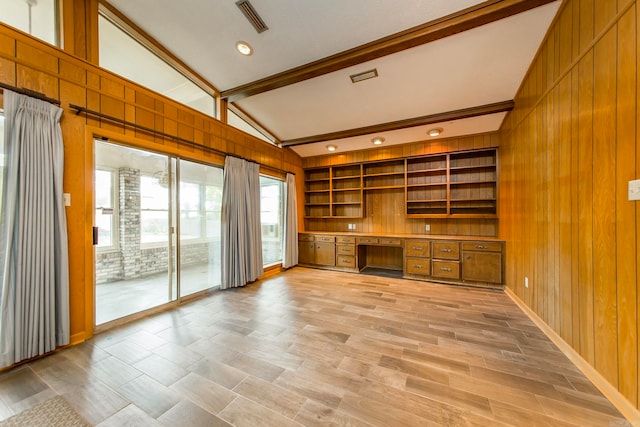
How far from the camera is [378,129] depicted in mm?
4301

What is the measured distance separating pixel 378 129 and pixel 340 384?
13.0 feet

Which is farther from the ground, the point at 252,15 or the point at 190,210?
the point at 252,15

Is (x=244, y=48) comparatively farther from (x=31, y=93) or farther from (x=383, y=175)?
(x=383, y=175)

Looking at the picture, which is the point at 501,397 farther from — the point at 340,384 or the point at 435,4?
the point at 435,4

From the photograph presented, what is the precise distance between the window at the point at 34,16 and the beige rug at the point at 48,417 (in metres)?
2.91

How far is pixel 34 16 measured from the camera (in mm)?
2061

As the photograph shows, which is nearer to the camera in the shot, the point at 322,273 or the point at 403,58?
the point at 403,58

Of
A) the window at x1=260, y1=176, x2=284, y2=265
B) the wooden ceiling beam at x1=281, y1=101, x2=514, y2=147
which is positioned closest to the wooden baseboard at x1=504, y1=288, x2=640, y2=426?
the wooden ceiling beam at x1=281, y1=101, x2=514, y2=147

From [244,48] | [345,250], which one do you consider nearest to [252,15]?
[244,48]

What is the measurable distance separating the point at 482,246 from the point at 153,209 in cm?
500

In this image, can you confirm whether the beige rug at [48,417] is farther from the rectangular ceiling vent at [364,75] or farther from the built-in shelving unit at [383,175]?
the built-in shelving unit at [383,175]

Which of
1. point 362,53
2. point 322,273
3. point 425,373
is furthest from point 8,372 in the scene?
point 362,53

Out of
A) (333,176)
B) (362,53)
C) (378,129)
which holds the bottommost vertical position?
(333,176)

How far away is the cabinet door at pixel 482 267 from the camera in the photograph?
3768 millimetres
